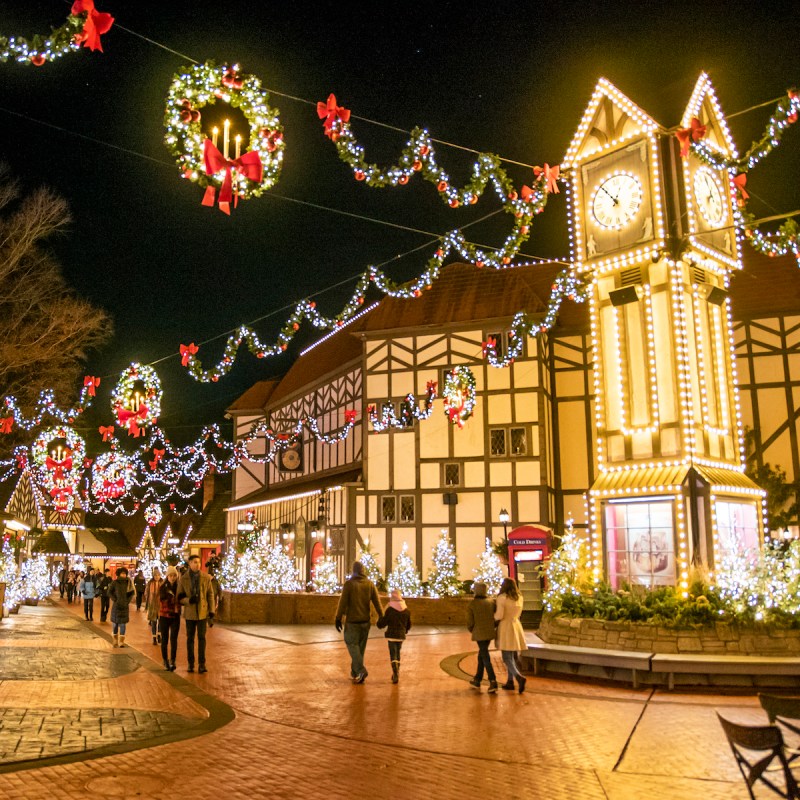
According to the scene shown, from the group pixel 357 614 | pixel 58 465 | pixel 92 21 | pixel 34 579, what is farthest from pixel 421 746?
pixel 34 579

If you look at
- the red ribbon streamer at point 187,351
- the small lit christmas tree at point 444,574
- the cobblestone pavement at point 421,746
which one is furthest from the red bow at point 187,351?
the small lit christmas tree at point 444,574

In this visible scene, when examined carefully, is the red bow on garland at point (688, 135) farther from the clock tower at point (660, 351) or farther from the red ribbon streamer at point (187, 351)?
the red ribbon streamer at point (187, 351)

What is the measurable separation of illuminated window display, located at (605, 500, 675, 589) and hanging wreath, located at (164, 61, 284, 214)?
922 centimetres

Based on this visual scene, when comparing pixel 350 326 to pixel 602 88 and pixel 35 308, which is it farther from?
pixel 602 88

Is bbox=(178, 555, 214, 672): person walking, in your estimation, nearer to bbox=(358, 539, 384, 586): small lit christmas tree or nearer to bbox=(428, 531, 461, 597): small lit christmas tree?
bbox=(358, 539, 384, 586): small lit christmas tree

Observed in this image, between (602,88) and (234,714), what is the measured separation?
13487 millimetres

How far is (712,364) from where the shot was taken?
15766 mm

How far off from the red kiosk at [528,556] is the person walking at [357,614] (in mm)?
11351

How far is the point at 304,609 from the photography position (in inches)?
930

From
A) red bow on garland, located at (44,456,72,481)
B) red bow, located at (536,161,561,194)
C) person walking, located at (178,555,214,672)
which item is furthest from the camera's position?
red bow on garland, located at (44,456,72,481)

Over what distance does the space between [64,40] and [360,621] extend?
27.0 feet

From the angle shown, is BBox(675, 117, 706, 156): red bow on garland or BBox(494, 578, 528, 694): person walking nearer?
BBox(494, 578, 528, 694): person walking

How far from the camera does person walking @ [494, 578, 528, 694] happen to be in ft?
37.1

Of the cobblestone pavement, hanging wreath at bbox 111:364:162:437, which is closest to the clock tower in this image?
the cobblestone pavement
